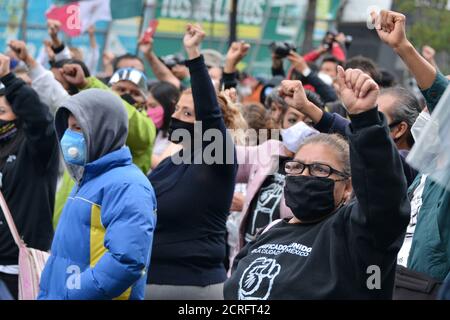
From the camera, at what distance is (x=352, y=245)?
11.5 ft

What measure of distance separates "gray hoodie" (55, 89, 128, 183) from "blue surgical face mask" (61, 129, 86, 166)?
0.06 meters

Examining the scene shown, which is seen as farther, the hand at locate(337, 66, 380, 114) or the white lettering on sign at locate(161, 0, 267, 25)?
the white lettering on sign at locate(161, 0, 267, 25)

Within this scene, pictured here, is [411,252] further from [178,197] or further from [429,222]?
[178,197]

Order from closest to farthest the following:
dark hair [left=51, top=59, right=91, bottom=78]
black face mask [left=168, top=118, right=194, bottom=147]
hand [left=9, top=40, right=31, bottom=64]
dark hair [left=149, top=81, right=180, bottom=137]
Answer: black face mask [left=168, top=118, right=194, bottom=147]
hand [left=9, top=40, right=31, bottom=64]
dark hair [left=51, top=59, right=91, bottom=78]
dark hair [left=149, top=81, right=180, bottom=137]

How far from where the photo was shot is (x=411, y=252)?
4.20 meters

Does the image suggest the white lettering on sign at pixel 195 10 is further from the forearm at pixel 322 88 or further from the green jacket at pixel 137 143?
the green jacket at pixel 137 143

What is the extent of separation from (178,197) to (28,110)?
53.2 inches

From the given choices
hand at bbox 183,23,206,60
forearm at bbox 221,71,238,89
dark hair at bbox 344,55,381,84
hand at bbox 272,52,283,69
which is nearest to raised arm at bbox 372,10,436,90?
hand at bbox 183,23,206,60

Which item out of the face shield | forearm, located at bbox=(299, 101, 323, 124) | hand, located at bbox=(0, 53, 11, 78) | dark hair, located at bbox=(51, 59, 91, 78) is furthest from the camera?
dark hair, located at bbox=(51, 59, 91, 78)

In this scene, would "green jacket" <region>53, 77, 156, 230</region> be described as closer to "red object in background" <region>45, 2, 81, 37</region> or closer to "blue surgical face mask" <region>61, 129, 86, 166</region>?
"blue surgical face mask" <region>61, 129, 86, 166</region>

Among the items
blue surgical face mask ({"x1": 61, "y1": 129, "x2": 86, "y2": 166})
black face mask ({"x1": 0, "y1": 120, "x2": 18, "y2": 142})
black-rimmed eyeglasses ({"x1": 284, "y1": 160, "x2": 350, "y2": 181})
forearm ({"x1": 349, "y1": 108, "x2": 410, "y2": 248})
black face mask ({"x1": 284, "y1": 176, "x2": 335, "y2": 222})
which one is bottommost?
black face mask ({"x1": 0, "y1": 120, "x2": 18, "y2": 142})

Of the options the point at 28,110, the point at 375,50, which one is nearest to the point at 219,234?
the point at 28,110

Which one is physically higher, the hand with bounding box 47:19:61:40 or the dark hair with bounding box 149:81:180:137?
the hand with bounding box 47:19:61:40

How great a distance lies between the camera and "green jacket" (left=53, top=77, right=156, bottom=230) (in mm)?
6250
